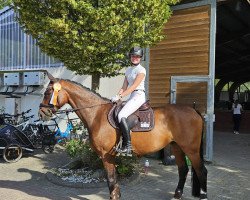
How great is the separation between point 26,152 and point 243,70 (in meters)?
18.6

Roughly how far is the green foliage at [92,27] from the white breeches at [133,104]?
1663mm

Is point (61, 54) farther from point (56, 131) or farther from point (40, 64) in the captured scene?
point (40, 64)

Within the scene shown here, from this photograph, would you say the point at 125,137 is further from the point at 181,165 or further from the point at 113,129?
the point at 181,165

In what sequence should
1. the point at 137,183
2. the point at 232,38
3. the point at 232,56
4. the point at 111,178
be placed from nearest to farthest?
the point at 111,178, the point at 137,183, the point at 232,38, the point at 232,56

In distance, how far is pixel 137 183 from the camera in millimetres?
7598

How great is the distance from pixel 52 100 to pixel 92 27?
6.50 ft

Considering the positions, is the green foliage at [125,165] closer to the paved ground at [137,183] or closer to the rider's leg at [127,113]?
the paved ground at [137,183]

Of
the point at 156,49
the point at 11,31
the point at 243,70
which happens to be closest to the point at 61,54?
the point at 156,49

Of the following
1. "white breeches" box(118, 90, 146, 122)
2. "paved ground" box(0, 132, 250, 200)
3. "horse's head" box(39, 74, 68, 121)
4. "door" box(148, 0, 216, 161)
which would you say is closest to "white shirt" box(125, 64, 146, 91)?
"white breeches" box(118, 90, 146, 122)

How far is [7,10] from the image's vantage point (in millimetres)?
15484

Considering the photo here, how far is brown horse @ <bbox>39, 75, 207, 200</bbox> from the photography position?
5863mm

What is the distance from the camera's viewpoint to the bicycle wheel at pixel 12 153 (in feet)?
31.9

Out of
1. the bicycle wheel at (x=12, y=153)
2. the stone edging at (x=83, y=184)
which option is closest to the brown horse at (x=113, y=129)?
the stone edging at (x=83, y=184)

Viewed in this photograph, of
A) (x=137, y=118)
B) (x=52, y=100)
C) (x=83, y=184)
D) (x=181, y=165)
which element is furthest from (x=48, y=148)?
(x=137, y=118)
